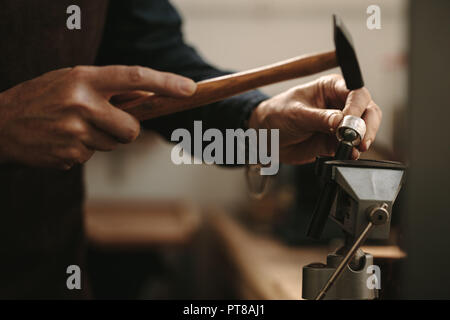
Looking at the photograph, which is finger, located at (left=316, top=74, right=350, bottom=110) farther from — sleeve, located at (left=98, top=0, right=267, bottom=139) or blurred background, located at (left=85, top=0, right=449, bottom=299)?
sleeve, located at (left=98, top=0, right=267, bottom=139)

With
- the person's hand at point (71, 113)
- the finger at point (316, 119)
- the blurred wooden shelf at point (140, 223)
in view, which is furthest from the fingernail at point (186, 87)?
the blurred wooden shelf at point (140, 223)

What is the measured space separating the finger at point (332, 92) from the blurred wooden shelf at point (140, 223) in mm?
1051

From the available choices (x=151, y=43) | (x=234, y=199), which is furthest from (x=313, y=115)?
Result: (x=234, y=199)

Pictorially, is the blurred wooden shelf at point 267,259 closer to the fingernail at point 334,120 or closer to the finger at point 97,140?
the fingernail at point 334,120

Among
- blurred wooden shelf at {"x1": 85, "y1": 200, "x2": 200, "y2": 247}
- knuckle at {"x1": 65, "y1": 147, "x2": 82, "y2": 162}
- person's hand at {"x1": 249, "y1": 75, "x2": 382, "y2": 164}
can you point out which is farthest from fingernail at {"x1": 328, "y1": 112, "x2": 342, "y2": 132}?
blurred wooden shelf at {"x1": 85, "y1": 200, "x2": 200, "y2": 247}

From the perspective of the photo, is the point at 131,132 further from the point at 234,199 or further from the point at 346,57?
the point at 234,199

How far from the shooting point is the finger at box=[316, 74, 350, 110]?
373mm

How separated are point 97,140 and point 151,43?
243 millimetres

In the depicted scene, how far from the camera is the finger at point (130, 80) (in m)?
0.32

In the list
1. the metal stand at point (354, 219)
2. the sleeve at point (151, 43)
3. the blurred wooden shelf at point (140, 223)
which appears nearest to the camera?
the metal stand at point (354, 219)

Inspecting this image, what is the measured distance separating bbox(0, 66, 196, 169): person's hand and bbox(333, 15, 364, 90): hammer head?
12 cm

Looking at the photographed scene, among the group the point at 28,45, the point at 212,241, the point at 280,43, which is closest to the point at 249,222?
the point at 212,241

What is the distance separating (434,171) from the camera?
46 centimetres

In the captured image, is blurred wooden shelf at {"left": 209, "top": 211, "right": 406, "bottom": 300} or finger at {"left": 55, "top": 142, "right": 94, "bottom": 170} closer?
finger at {"left": 55, "top": 142, "right": 94, "bottom": 170}
